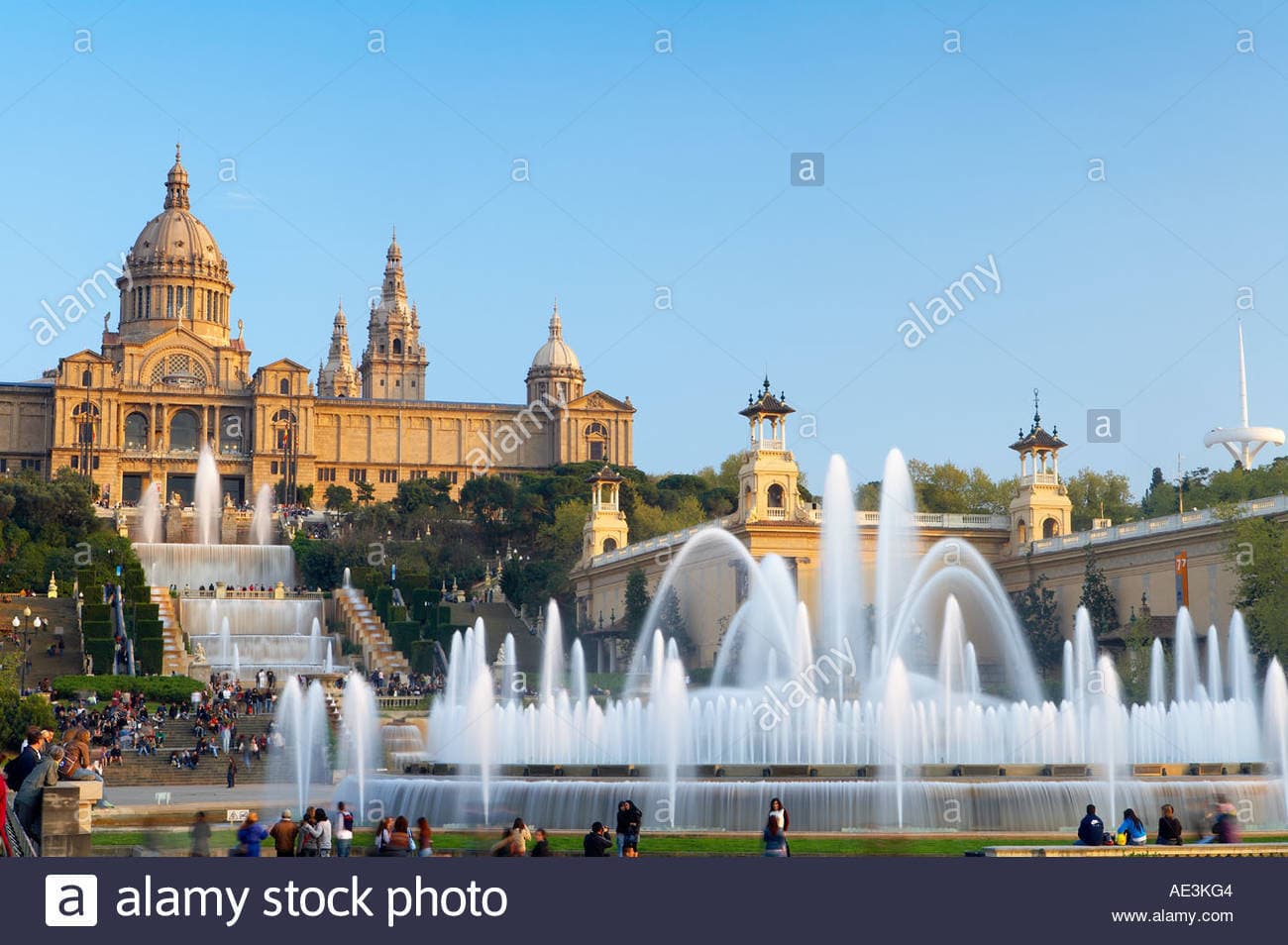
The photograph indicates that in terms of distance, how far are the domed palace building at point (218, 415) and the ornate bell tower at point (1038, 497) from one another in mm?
63620

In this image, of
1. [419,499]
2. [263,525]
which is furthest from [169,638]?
[263,525]

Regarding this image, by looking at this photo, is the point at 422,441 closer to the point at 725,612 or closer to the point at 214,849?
the point at 725,612

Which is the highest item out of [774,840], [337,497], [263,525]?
[337,497]

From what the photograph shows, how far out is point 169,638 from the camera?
6456cm

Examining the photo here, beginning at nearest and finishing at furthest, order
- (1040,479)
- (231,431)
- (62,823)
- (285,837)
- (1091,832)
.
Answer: (62,823)
(285,837)
(1091,832)
(1040,479)
(231,431)

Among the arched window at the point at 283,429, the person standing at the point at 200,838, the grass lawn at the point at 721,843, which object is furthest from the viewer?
the arched window at the point at 283,429

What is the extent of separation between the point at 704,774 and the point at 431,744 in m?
11.7

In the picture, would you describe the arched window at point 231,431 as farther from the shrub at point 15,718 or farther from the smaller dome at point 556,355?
the shrub at point 15,718

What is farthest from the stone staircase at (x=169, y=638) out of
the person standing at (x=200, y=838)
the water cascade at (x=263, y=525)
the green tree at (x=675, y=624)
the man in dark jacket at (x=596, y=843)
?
the man in dark jacket at (x=596, y=843)

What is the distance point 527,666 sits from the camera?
223 ft

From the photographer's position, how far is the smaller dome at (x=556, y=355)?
5418 inches

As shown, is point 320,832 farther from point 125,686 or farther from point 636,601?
point 636,601

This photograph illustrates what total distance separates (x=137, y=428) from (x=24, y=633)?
70335mm

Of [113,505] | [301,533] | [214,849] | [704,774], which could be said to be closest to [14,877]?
[214,849]
